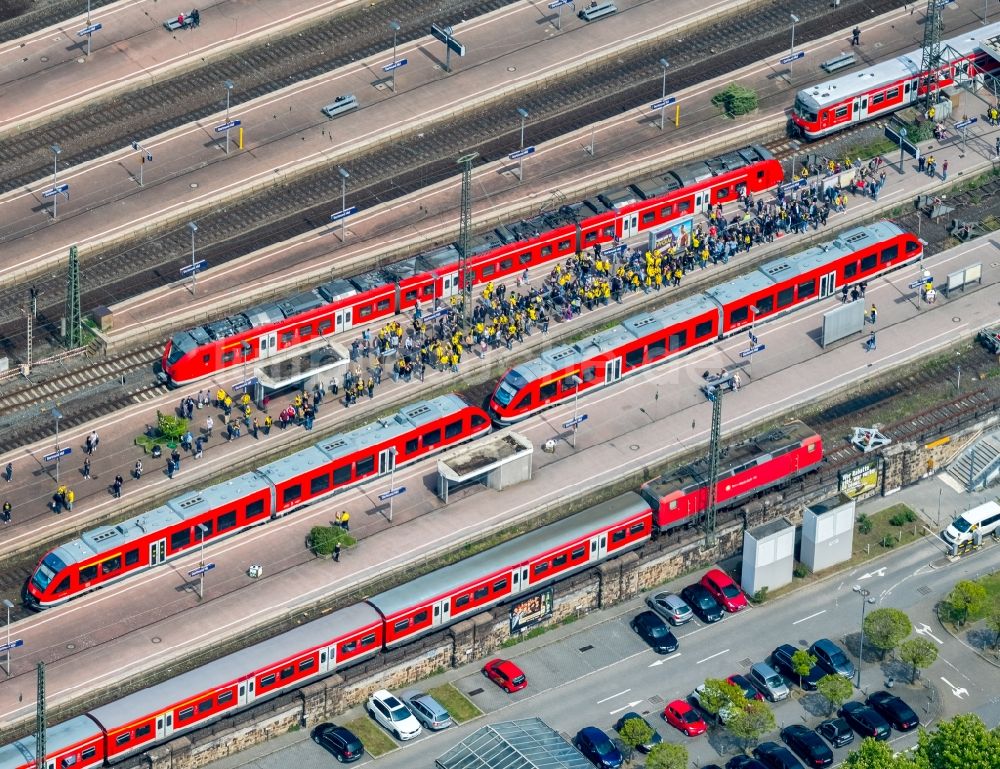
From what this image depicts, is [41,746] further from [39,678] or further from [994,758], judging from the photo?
[994,758]

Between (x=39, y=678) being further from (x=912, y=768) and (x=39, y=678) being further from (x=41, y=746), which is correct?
(x=912, y=768)

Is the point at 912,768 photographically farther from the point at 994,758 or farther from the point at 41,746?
the point at 41,746

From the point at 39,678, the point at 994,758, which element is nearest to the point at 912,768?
the point at 994,758

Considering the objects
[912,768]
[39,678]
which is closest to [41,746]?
[39,678]

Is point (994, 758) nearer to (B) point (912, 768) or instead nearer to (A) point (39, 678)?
(B) point (912, 768)
